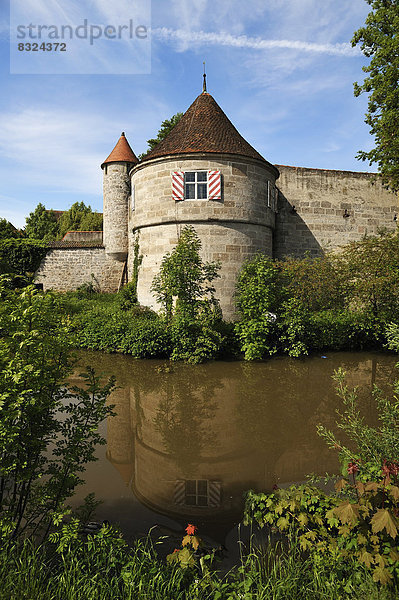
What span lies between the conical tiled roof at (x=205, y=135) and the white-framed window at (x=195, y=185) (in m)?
0.77

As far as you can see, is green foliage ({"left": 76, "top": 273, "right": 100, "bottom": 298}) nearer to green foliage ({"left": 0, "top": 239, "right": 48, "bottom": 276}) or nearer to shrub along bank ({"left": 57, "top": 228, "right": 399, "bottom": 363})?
green foliage ({"left": 0, "top": 239, "right": 48, "bottom": 276})

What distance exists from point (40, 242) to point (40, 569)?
1979 centimetres

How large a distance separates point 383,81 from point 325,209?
7.20 metres

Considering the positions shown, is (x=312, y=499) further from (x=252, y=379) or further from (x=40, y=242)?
(x=40, y=242)

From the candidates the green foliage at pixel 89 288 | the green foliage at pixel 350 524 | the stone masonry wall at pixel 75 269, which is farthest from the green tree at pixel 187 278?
the green foliage at pixel 350 524

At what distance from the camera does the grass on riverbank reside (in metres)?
2.45

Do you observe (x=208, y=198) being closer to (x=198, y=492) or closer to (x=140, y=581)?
(x=198, y=492)

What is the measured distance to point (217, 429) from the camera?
252 inches

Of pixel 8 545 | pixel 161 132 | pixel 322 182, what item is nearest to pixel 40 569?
pixel 8 545

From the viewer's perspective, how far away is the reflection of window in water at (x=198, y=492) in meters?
4.30

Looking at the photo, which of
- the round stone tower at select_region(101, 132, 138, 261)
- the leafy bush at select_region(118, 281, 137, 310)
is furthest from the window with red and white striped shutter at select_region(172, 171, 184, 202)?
the round stone tower at select_region(101, 132, 138, 261)

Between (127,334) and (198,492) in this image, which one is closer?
(198,492)

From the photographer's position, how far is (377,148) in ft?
43.0

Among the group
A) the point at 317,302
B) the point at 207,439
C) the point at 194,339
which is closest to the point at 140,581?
the point at 207,439
